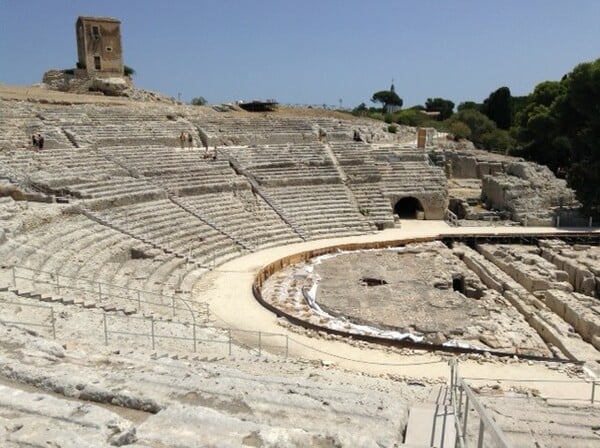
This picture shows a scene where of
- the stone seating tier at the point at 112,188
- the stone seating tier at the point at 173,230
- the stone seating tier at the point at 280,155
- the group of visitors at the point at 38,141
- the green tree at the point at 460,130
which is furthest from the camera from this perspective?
the green tree at the point at 460,130

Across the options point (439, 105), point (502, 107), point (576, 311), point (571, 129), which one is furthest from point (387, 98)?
point (576, 311)

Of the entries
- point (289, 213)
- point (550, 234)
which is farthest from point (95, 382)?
point (550, 234)

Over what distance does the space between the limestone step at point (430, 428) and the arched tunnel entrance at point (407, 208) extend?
20.8 metres

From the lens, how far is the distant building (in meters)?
33.1

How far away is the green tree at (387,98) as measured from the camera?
77.2 m

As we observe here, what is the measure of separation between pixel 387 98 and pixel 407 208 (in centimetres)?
5407

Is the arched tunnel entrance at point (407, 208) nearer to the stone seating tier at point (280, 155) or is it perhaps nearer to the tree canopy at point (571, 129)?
the stone seating tier at point (280, 155)

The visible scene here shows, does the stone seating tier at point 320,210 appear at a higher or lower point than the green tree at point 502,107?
lower

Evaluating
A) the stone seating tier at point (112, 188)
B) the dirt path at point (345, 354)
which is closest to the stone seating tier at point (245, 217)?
the stone seating tier at point (112, 188)

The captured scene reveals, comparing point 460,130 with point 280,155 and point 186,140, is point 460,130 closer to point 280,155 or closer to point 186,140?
point 280,155

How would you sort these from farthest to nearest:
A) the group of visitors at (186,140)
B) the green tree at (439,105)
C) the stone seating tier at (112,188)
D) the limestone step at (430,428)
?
1. the green tree at (439,105)
2. the group of visitors at (186,140)
3. the stone seating tier at (112,188)
4. the limestone step at (430,428)

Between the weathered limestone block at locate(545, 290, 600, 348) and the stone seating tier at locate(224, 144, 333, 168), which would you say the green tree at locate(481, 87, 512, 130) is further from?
the weathered limestone block at locate(545, 290, 600, 348)

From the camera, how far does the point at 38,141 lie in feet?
67.6

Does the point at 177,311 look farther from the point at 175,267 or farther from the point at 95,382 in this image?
the point at 95,382
